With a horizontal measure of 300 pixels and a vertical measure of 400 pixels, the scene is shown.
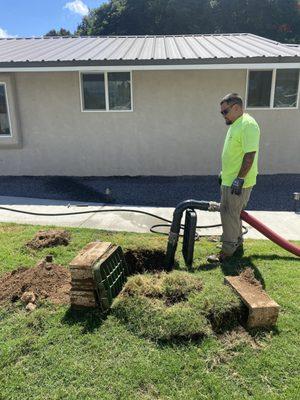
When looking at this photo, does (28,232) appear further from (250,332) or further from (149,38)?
(149,38)

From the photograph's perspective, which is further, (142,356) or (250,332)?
(250,332)

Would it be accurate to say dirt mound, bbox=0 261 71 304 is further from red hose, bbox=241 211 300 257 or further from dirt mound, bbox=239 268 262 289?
red hose, bbox=241 211 300 257

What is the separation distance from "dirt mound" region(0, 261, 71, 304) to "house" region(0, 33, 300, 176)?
550 cm

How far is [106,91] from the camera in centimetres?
900

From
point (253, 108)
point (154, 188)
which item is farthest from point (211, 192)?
point (253, 108)

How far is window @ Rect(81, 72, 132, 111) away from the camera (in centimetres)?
896

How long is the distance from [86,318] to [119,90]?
6887mm

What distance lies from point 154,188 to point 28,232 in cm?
361

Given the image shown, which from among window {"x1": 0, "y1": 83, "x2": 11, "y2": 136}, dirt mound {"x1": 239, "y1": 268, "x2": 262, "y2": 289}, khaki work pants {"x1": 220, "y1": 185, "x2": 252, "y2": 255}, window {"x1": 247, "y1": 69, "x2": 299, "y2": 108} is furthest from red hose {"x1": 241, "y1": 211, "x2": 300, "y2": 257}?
window {"x1": 0, "y1": 83, "x2": 11, "y2": 136}

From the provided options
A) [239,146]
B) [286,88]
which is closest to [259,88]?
[286,88]

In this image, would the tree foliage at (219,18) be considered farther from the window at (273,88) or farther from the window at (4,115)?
the window at (4,115)

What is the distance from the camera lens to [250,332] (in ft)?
10.5

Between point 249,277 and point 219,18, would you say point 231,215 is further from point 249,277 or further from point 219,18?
point 219,18

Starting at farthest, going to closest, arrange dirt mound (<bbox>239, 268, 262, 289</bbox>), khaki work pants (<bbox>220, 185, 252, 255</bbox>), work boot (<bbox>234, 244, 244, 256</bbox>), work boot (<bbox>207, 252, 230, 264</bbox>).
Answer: work boot (<bbox>234, 244, 244, 256</bbox>)
work boot (<bbox>207, 252, 230, 264</bbox>)
khaki work pants (<bbox>220, 185, 252, 255</bbox>)
dirt mound (<bbox>239, 268, 262, 289</bbox>)
